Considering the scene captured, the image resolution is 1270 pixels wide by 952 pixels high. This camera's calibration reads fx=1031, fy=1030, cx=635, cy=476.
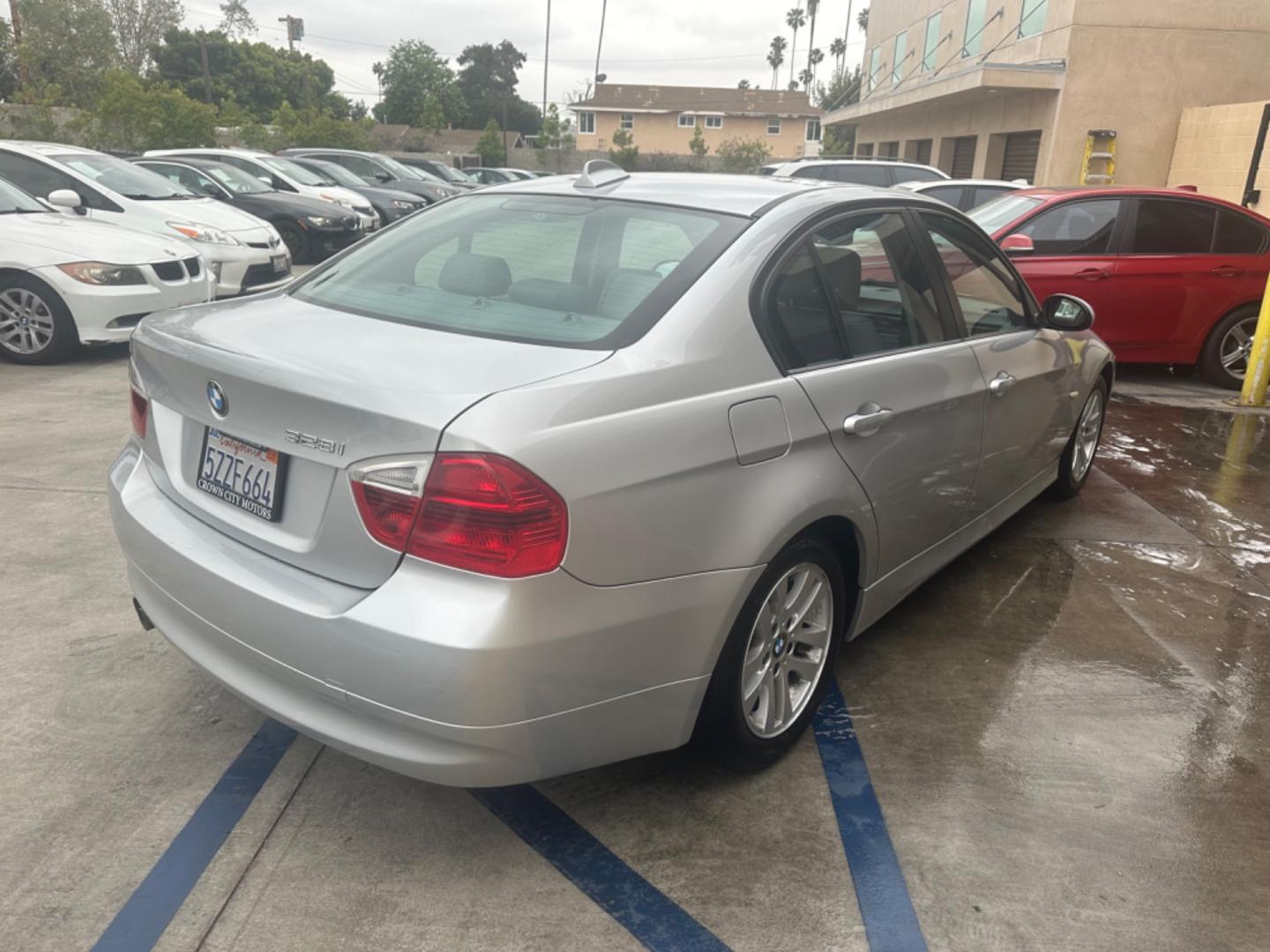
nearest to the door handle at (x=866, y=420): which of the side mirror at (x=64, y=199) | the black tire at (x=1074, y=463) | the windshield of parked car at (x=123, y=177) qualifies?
the black tire at (x=1074, y=463)

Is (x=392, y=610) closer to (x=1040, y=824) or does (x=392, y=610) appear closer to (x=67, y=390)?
(x=1040, y=824)

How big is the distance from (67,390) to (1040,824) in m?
6.71

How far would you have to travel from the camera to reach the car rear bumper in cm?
213

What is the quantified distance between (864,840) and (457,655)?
1.27 meters

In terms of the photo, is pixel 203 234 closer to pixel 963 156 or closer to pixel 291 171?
pixel 291 171

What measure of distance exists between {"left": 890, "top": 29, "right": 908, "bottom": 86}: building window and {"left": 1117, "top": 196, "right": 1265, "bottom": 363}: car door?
2364cm

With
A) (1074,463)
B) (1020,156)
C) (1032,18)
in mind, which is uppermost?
(1032,18)

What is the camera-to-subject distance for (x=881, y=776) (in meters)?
2.98

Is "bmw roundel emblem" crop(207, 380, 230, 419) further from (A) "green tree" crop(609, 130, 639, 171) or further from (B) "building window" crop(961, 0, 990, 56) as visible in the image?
(A) "green tree" crop(609, 130, 639, 171)

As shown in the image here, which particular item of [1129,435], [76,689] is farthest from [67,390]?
[1129,435]

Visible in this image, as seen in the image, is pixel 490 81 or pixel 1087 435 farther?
pixel 490 81

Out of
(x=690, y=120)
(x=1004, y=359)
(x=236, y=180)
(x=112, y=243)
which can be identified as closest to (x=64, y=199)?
(x=112, y=243)

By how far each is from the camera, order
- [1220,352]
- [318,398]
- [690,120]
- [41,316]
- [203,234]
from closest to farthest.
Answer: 1. [318,398]
2. [41,316]
3. [1220,352]
4. [203,234]
5. [690,120]

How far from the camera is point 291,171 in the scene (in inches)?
647
